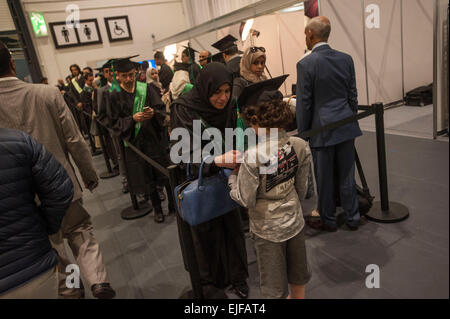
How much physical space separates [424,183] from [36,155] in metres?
A: 1.67

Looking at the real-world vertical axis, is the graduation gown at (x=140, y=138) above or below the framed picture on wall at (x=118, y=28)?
below

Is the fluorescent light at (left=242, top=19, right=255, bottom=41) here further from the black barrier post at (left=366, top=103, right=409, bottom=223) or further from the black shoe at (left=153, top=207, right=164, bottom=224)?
the black barrier post at (left=366, top=103, right=409, bottom=223)

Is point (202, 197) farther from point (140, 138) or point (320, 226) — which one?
point (140, 138)

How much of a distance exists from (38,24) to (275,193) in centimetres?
A: 1291

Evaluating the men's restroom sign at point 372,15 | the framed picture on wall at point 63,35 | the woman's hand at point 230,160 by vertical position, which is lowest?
the woman's hand at point 230,160

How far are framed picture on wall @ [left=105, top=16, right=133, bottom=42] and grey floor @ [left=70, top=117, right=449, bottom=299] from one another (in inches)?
361

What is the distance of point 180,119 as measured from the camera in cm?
194

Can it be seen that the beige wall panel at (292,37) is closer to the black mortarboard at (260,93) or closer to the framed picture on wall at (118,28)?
the framed picture on wall at (118,28)

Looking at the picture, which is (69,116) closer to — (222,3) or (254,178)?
(254,178)

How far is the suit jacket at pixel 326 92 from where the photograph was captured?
8.07 feet

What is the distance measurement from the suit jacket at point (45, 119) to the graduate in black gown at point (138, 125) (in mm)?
1028

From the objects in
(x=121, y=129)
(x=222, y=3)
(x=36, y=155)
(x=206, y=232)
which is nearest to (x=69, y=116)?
(x=36, y=155)

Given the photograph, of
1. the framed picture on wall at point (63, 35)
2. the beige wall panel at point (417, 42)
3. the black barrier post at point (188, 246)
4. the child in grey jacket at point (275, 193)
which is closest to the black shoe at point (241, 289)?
the black barrier post at point (188, 246)

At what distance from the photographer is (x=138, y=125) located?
3.38 m
